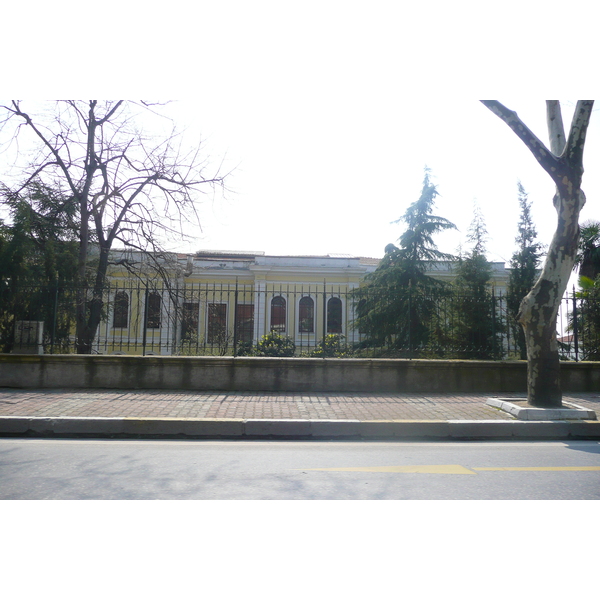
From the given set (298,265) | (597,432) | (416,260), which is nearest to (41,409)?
(597,432)

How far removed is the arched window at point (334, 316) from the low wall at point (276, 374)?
16878mm

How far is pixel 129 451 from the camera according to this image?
19.0ft

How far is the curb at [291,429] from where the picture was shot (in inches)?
273

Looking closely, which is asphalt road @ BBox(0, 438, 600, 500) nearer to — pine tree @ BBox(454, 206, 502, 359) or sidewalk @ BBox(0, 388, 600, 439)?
sidewalk @ BBox(0, 388, 600, 439)

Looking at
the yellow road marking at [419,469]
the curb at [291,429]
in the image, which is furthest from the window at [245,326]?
the yellow road marking at [419,469]

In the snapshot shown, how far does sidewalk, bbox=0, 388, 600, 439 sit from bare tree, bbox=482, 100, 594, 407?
2.81 ft

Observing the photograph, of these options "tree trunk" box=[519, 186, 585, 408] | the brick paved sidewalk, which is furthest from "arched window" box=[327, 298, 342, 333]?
"tree trunk" box=[519, 186, 585, 408]

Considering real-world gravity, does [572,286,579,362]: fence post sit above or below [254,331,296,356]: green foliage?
above

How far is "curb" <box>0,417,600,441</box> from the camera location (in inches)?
273

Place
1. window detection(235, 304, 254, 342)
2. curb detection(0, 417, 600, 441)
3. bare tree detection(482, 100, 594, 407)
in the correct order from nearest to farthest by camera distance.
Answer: curb detection(0, 417, 600, 441)
bare tree detection(482, 100, 594, 407)
window detection(235, 304, 254, 342)

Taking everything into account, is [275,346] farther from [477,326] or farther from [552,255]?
[552,255]

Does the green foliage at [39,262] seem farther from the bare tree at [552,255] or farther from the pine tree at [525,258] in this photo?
the pine tree at [525,258]

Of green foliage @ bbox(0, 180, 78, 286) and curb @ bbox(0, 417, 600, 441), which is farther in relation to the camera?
green foliage @ bbox(0, 180, 78, 286)

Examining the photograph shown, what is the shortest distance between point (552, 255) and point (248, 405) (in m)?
5.89
